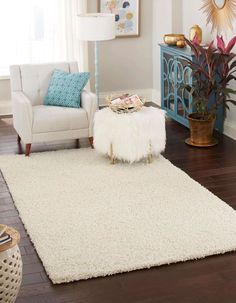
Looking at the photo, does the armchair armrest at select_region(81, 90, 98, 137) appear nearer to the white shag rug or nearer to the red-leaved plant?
the white shag rug

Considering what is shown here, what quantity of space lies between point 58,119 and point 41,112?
0.56 ft

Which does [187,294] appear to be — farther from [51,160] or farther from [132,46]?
[132,46]

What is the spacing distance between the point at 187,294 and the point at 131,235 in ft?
2.53

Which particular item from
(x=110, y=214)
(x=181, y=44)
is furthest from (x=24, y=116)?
(x=181, y=44)

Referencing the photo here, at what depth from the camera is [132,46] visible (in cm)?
754

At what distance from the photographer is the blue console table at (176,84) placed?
6.16 metres

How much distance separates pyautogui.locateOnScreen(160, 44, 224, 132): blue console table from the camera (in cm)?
616

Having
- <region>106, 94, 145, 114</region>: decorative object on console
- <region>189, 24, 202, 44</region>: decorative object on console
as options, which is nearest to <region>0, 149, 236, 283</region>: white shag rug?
<region>106, 94, 145, 114</region>: decorative object on console

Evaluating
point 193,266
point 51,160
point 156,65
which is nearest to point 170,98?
point 156,65

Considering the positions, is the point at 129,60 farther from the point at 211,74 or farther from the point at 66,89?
the point at 211,74

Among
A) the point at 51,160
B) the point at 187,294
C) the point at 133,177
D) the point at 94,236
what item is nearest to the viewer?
the point at 187,294

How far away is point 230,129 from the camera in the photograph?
6.09 metres

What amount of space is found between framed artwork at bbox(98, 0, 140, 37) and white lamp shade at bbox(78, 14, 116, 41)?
1.06 m

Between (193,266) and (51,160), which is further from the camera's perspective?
(51,160)
